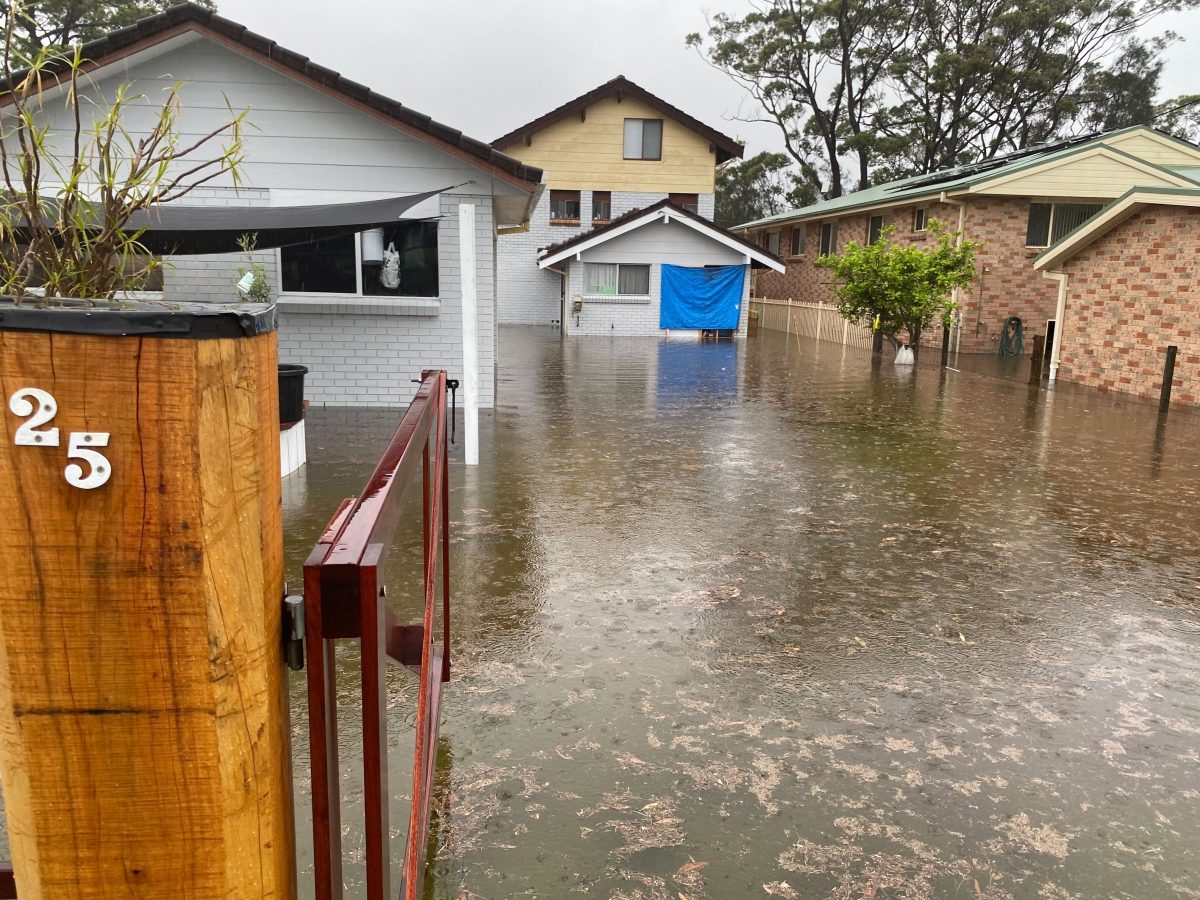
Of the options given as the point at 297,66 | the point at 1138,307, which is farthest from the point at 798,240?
the point at 297,66

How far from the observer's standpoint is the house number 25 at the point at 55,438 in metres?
1.07

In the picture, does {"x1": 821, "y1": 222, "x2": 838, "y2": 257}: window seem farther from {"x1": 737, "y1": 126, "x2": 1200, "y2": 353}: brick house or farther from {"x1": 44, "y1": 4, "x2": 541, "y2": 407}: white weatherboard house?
{"x1": 44, "y1": 4, "x2": 541, "y2": 407}: white weatherboard house

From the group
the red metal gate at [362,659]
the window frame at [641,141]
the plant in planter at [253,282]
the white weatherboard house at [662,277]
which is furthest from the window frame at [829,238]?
the red metal gate at [362,659]

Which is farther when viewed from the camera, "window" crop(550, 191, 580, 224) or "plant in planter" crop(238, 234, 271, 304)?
"window" crop(550, 191, 580, 224)

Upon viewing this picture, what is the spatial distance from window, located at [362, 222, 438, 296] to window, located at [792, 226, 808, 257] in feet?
81.6

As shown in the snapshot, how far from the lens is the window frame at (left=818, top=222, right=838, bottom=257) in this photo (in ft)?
101

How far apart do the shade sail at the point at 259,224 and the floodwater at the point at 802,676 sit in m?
2.04

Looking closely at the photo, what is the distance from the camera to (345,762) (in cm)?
351

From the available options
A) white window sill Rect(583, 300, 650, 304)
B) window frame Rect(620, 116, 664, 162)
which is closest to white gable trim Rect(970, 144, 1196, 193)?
white window sill Rect(583, 300, 650, 304)

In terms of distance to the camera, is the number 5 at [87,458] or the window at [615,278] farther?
the window at [615,278]

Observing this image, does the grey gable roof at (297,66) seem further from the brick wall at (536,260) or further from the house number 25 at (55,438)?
the brick wall at (536,260)

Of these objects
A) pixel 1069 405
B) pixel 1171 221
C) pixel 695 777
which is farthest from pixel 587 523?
pixel 1171 221

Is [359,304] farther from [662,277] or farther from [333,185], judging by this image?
[662,277]

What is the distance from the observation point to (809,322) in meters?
27.9
